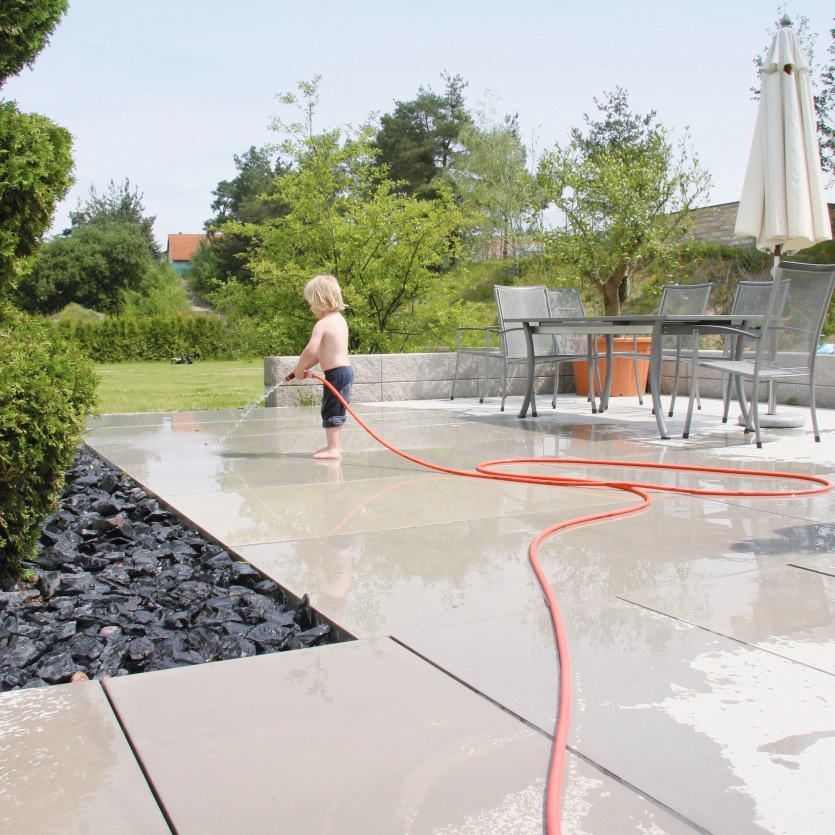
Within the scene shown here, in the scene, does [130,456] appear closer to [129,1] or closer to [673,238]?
[129,1]

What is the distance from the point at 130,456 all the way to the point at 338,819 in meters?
4.77

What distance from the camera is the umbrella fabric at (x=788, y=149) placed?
7090 mm

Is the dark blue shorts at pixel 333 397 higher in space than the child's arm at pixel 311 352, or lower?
lower

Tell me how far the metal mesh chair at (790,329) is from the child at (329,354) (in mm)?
2699

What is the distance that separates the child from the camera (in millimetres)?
5590

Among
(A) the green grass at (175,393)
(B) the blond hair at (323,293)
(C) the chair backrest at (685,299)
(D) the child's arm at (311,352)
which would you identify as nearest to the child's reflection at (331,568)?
(D) the child's arm at (311,352)

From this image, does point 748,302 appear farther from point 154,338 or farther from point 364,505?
point 154,338

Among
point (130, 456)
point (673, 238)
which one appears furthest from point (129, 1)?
point (673, 238)

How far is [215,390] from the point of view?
42.6ft

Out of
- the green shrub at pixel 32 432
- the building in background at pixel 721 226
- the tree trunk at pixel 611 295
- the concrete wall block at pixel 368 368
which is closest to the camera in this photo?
the green shrub at pixel 32 432

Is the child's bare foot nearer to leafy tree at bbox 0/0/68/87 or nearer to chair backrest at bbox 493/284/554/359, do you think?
leafy tree at bbox 0/0/68/87

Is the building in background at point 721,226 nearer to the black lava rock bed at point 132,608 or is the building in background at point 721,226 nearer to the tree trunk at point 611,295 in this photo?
the tree trunk at point 611,295

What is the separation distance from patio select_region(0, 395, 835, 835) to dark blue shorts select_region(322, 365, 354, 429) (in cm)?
171

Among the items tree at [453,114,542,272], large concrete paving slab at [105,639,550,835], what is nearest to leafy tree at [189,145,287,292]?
tree at [453,114,542,272]
